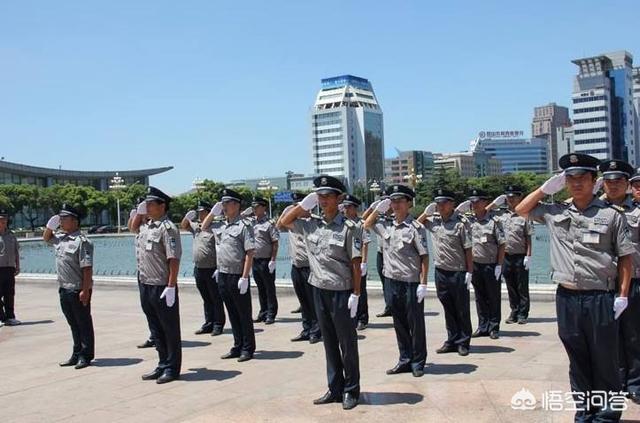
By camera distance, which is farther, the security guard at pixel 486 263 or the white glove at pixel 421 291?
the security guard at pixel 486 263

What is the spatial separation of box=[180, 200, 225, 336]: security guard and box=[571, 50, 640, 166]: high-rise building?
357 feet

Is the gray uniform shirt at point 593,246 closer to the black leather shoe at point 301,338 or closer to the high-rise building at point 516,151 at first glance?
the black leather shoe at point 301,338

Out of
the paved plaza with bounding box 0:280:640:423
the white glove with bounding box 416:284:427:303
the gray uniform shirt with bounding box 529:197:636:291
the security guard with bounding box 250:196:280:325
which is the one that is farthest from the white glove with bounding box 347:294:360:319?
the security guard with bounding box 250:196:280:325

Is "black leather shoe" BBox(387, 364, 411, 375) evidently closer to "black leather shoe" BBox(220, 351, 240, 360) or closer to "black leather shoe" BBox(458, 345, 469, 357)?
"black leather shoe" BBox(458, 345, 469, 357)

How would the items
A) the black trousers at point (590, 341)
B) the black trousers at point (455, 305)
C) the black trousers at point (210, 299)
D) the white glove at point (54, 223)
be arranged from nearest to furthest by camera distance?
the black trousers at point (590, 341), the black trousers at point (455, 305), the white glove at point (54, 223), the black trousers at point (210, 299)

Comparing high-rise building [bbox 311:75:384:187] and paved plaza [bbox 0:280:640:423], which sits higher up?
high-rise building [bbox 311:75:384:187]

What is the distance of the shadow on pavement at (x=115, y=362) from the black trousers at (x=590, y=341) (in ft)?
16.5

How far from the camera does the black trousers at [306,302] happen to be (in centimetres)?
845

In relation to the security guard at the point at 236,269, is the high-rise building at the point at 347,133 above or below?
above

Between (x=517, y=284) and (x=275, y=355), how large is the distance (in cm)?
378

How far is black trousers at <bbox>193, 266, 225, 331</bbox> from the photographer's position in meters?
9.16

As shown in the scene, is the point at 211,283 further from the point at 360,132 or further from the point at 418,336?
the point at 360,132

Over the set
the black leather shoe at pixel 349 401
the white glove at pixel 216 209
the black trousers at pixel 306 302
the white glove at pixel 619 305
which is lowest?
the black leather shoe at pixel 349 401

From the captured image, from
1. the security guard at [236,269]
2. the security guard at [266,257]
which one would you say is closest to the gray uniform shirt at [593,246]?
the security guard at [236,269]
